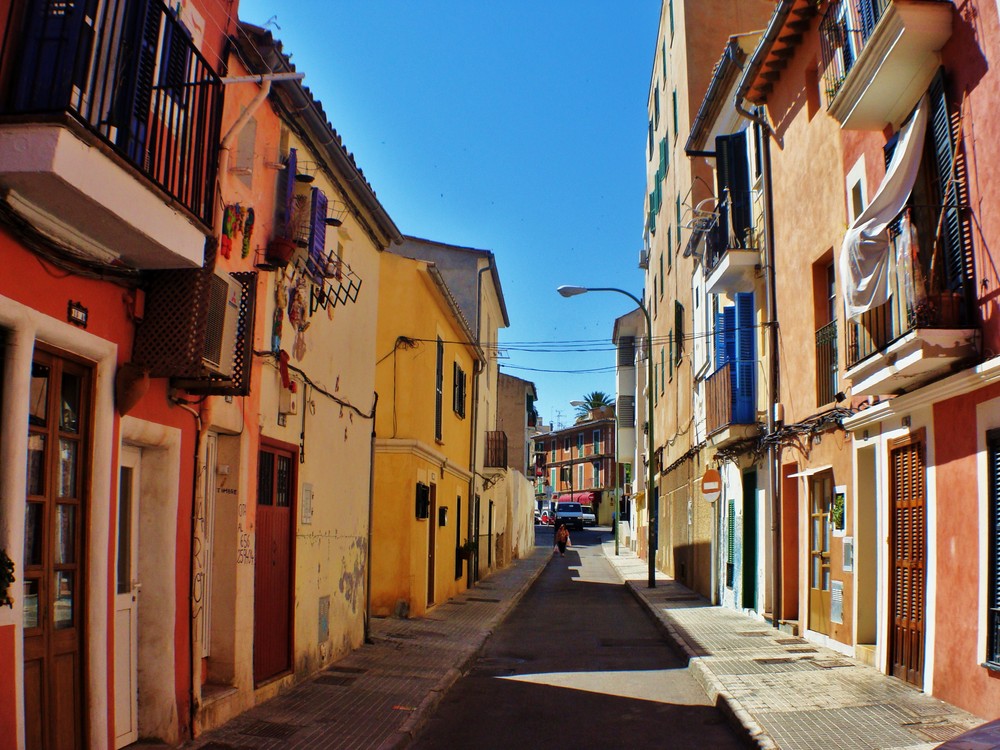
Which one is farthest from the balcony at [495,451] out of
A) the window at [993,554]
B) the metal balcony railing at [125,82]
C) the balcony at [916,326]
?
the metal balcony railing at [125,82]

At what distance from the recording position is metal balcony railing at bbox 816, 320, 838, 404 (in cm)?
1303

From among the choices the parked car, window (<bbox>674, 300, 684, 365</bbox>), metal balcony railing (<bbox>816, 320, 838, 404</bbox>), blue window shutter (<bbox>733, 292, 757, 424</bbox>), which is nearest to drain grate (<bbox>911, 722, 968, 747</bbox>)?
metal balcony railing (<bbox>816, 320, 838, 404</bbox>)

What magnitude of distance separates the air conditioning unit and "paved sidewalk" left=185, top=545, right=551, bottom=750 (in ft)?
9.19

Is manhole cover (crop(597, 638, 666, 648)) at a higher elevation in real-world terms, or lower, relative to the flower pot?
lower

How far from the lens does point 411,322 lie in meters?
17.8

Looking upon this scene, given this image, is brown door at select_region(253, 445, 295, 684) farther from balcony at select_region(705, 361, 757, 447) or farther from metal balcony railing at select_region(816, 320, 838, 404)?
balcony at select_region(705, 361, 757, 447)

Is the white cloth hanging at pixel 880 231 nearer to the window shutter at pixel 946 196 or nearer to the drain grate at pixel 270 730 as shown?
the window shutter at pixel 946 196

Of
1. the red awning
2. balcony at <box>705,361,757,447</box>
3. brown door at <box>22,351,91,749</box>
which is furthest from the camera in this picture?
the red awning

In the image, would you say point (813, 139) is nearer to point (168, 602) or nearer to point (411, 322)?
point (411, 322)

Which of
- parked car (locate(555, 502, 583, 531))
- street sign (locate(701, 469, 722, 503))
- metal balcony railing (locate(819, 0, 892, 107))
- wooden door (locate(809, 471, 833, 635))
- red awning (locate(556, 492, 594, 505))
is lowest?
parked car (locate(555, 502, 583, 531))

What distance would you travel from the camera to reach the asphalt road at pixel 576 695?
822cm

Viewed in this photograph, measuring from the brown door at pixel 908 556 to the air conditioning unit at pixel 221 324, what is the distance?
658 cm

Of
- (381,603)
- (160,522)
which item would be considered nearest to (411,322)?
(381,603)

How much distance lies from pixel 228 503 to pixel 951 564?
6379mm
